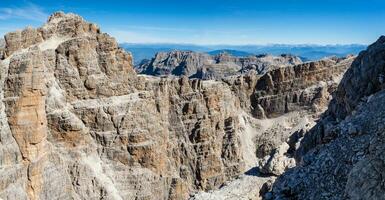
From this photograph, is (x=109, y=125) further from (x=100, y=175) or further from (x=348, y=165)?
(x=348, y=165)

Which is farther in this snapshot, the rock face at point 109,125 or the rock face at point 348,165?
the rock face at point 109,125

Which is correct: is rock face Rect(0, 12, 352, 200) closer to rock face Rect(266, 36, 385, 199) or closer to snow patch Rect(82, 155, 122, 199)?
snow patch Rect(82, 155, 122, 199)

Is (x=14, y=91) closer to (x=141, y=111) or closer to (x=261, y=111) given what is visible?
(x=141, y=111)

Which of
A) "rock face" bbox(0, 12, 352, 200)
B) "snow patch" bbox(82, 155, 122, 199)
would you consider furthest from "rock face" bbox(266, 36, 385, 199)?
"snow patch" bbox(82, 155, 122, 199)

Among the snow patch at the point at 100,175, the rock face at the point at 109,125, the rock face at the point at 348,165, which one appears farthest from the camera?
the snow patch at the point at 100,175

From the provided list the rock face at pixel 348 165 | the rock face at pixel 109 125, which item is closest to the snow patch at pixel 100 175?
the rock face at pixel 109 125

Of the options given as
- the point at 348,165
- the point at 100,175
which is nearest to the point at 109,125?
the point at 100,175

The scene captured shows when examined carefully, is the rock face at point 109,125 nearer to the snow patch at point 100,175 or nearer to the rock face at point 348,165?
the snow patch at point 100,175

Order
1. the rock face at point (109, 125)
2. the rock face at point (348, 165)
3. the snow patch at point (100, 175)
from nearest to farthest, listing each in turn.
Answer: the rock face at point (348, 165) → the rock face at point (109, 125) → the snow patch at point (100, 175)
